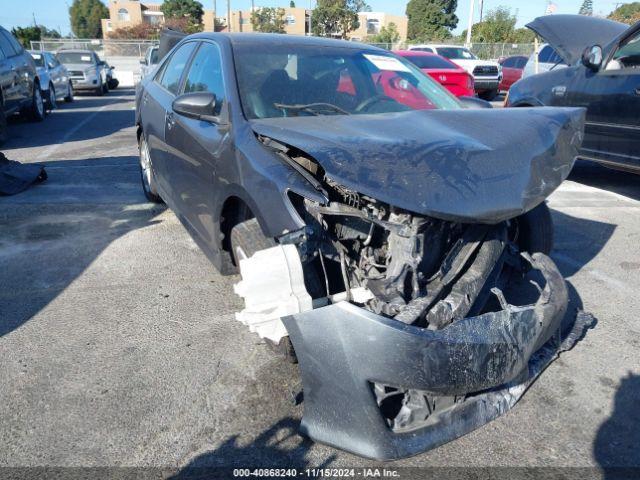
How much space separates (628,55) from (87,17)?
87784mm

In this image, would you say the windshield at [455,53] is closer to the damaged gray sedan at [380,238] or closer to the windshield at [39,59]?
the windshield at [39,59]

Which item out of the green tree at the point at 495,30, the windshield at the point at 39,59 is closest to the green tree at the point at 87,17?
the green tree at the point at 495,30

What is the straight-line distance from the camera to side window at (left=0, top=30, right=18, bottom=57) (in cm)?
1033

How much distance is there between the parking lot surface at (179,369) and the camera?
2291 millimetres

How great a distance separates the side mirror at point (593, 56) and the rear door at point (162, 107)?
4.46m

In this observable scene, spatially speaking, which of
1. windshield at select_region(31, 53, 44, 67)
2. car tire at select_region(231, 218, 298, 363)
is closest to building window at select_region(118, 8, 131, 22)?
windshield at select_region(31, 53, 44, 67)

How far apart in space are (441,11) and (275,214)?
65373 mm

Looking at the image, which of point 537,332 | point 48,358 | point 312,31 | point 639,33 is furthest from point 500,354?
point 312,31

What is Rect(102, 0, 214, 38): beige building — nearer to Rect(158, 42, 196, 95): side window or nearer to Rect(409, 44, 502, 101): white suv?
Rect(409, 44, 502, 101): white suv

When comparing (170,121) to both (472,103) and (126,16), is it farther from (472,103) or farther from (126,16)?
(126,16)

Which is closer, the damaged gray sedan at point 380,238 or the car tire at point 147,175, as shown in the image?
the damaged gray sedan at point 380,238

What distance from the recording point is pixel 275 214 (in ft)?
8.09

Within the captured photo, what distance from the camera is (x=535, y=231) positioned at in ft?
11.0

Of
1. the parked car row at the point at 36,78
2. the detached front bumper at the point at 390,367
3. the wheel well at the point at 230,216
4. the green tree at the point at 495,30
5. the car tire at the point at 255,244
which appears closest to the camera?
the detached front bumper at the point at 390,367
